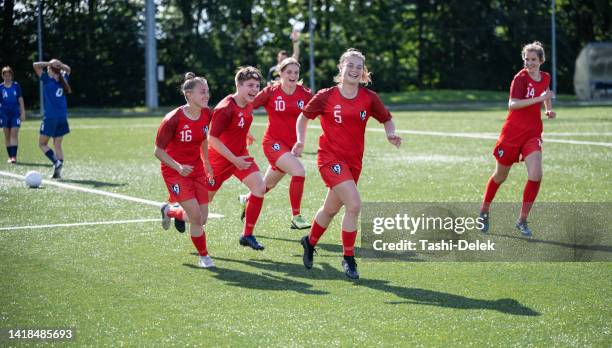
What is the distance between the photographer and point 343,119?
7.69m

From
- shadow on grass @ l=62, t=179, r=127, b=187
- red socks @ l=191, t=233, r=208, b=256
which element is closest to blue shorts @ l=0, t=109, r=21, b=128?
shadow on grass @ l=62, t=179, r=127, b=187

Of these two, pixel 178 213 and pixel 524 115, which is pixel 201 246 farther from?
pixel 524 115

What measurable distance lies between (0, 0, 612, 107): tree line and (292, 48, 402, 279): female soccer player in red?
37.7 m

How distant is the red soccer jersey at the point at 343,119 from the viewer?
7691mm

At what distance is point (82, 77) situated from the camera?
45.1 metres

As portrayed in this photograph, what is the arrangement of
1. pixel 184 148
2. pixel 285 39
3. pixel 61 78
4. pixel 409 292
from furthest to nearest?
1. pixel 285 39
2. pixel 61 78
3. pixel 184 148
4. pixel 409 292

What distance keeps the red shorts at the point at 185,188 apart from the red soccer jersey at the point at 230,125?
56cm

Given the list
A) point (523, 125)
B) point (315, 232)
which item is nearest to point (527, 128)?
point (523, 125)

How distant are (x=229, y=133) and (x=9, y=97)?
38.4ft

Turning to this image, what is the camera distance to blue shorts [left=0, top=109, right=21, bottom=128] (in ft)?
61.7

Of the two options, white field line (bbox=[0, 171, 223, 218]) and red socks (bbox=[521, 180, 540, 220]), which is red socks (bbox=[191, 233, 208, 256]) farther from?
red socks (bbox=[521, 180, 540, 220])

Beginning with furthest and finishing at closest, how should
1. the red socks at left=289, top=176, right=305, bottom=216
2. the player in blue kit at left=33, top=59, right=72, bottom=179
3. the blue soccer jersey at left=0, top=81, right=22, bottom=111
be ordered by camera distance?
the blue soccer jersey at left=0, top=81, right=22, bottom=111 → the player in blue kit at left=33, top=59, right=72, bottom=179 → the red socks at left=289, top=176, right=305, bottom=216

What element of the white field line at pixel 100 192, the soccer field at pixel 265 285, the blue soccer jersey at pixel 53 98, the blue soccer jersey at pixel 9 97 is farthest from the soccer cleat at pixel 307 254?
the blue soccer jersey at pixel 9 97

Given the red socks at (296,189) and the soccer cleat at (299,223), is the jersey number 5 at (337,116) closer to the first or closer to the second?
the red socks at (296,189)
